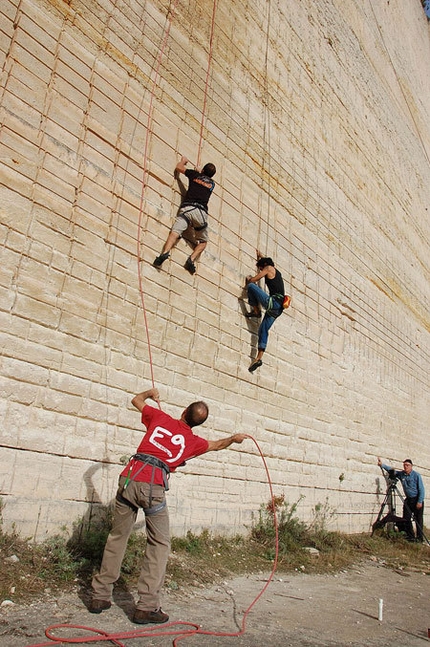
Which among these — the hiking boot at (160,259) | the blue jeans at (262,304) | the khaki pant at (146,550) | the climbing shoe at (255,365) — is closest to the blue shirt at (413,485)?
the climbing shoe at (255,365)

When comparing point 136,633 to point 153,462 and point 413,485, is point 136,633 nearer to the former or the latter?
point 153,462

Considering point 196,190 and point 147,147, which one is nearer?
point 147,147

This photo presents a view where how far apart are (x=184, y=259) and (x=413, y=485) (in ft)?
22.8

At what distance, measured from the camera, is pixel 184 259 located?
587cm

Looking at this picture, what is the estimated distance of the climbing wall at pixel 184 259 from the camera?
4.29 m

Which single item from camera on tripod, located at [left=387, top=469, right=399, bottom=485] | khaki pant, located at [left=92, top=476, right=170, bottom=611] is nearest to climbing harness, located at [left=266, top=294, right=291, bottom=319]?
khaki pant, located at [left=92, top=476, right=170, bottom=611]

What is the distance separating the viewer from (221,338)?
6.27m

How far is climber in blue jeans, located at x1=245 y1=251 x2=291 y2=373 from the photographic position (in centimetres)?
659

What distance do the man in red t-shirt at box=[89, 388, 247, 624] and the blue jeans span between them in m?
3.02

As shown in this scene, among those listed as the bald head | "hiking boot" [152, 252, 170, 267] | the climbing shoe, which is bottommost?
the bald head

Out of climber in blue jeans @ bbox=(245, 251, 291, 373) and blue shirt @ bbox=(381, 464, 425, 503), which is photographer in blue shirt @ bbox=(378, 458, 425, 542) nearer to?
blue shirt @ bbox=(381, 464, 425, 503)

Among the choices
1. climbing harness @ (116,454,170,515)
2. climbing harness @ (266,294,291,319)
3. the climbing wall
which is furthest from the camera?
climbing harness @ (266,294,291,319)

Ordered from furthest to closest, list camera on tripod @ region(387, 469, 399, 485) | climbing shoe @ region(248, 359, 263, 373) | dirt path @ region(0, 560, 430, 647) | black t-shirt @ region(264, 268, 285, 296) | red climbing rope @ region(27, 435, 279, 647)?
camera on tripod @ region(387, 469, 399, 485) < black t-shirt @ region(264, 268, 285, 296) < climbing shoe @ region(248, 359, 263, 373) < dirt path @ region(0, 560, 430, 647) < red climbing rope @ region(27, 435, 279, 647)

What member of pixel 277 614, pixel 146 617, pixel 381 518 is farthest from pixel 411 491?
pixel 146 617
